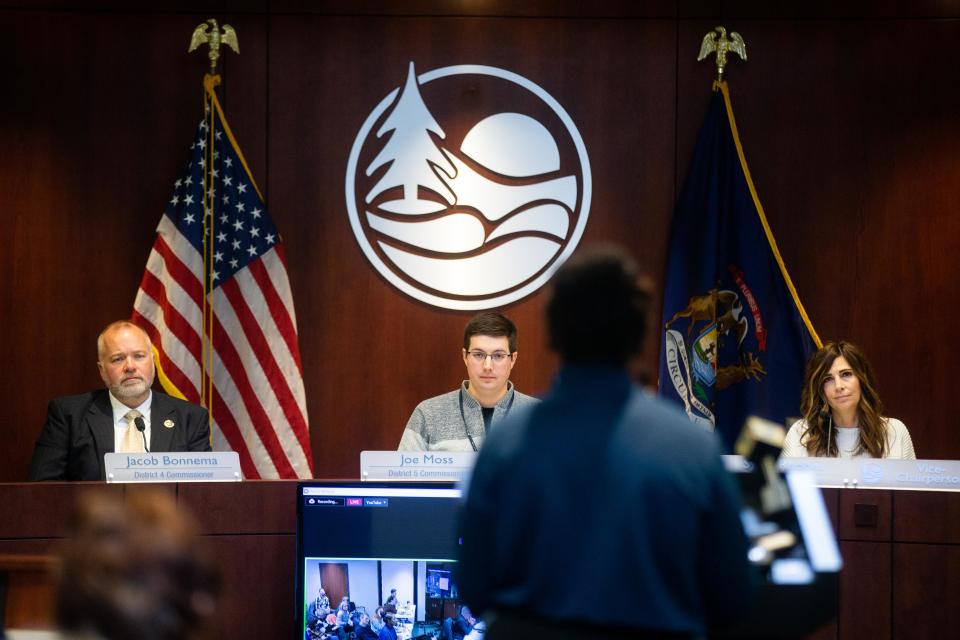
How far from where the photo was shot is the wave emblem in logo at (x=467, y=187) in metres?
5.39

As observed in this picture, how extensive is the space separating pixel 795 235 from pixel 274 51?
9.09 feet

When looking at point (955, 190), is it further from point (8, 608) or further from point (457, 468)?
point (8, 608)

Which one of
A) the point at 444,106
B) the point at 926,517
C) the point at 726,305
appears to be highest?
the point at 444,106

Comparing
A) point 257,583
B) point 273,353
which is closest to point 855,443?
point 257,583

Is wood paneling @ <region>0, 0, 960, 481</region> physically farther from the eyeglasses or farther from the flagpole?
the eyeglasses

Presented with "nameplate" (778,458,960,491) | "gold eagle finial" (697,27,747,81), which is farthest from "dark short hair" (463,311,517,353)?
"gold eagle finial" (697,27,747,81)

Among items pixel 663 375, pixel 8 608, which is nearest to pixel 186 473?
pixel 8 608

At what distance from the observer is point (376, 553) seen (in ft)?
11.2

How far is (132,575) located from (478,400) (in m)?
3.13

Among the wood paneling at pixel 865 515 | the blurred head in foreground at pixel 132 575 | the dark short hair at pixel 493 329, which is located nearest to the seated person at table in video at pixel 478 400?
the dark short hair at pixel 493 329

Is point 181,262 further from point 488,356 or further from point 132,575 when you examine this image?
point 132,575

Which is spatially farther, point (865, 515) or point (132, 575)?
point (865, 515)

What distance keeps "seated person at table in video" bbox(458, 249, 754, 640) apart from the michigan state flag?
3460 millimetres

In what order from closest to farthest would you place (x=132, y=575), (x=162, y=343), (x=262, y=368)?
(x=132, y=575) < (x=162, y=343) < (x=262, y=368)
